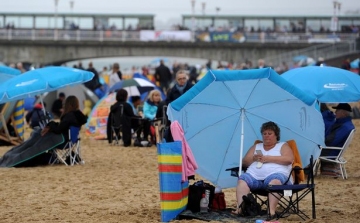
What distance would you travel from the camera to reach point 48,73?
49.1 feet

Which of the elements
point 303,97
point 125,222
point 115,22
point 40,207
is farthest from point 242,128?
point 115,22

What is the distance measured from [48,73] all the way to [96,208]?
488cm

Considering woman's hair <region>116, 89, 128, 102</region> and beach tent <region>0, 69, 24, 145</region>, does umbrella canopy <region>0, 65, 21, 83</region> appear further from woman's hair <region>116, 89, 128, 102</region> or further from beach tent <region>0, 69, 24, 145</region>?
woman's hair <region>116, 89, 128, 102</region>

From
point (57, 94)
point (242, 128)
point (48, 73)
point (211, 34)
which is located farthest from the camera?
point (211, 34)

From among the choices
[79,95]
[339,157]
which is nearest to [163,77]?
[79,95]

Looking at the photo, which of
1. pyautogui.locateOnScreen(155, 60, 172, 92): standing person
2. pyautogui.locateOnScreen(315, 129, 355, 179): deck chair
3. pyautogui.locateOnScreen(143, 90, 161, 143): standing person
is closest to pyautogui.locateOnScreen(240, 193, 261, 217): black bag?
pyautogui.locateOnScreen(315, 129, 355, 179): deck chair

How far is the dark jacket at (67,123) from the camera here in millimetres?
14867

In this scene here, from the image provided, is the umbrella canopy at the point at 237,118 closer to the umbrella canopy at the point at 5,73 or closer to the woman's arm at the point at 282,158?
the woman's arm at the point at 282,158

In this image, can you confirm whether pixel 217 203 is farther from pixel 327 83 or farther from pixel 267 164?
pixel 327 83

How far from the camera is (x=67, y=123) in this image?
14867mm

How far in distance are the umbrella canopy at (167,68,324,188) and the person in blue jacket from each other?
9.06ft

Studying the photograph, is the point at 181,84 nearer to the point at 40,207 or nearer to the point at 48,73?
the point at 48,73

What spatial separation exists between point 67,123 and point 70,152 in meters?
0.57

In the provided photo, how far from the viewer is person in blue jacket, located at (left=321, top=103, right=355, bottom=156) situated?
1325cm
